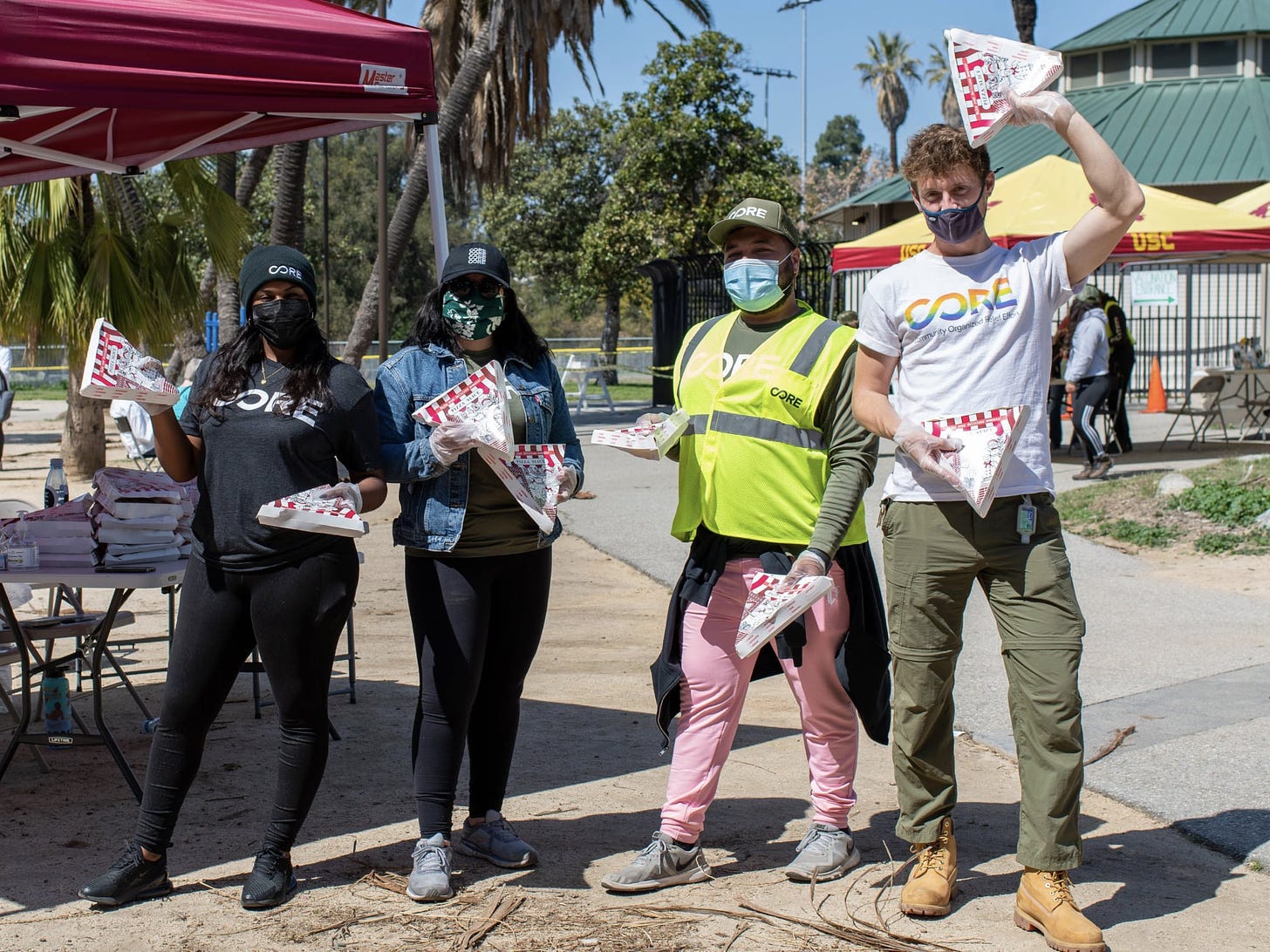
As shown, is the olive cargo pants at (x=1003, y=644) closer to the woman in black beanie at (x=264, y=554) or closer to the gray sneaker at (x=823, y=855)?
the gray sneaker at (x=823, y=855)

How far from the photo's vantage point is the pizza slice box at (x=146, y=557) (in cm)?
466

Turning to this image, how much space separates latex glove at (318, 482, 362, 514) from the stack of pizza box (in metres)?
1.22

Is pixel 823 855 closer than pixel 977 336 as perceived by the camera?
No

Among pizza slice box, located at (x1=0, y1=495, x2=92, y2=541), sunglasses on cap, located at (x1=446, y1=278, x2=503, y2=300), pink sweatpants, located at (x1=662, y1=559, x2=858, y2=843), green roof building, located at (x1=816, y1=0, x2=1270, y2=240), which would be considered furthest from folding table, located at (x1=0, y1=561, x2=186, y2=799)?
green roof building, located at (x1=816, y1=0, x2=1270, y2=240)

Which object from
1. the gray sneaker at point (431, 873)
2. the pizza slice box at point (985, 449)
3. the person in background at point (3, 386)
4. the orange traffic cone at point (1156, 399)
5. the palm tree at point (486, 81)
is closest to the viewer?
the pizza slice box at point (985, 449)

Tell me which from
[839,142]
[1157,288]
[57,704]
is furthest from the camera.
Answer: [839,142]

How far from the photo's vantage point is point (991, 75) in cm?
340

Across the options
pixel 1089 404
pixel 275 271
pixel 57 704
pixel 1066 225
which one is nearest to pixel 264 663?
pixel 275 271

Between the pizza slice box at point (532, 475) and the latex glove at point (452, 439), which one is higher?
the latex glove at point (452, 439)

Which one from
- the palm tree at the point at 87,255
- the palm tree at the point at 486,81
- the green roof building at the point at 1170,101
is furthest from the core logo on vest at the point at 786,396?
the green roof building at the point at 1170,101

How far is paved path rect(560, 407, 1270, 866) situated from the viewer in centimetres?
457

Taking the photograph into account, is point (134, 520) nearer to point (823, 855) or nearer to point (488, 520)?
point (488, 520)

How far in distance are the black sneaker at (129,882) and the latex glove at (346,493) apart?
3.87 feet

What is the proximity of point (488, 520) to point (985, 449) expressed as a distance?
1.42 m
